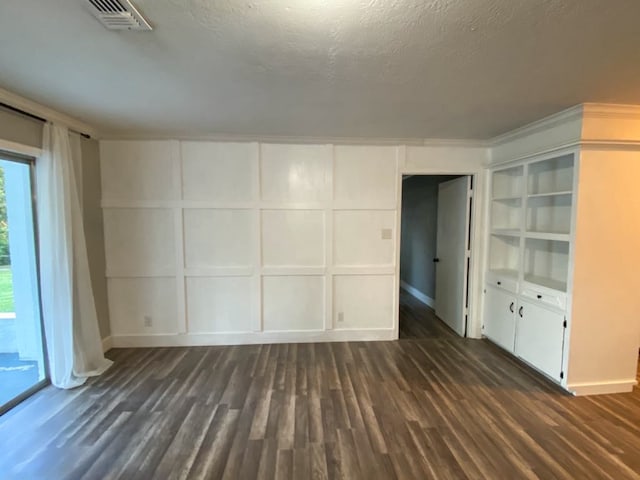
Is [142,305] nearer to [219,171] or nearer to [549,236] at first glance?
[219,171]

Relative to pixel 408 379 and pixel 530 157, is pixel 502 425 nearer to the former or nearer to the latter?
pixel 408 379

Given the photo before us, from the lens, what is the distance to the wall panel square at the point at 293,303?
12.7 ft

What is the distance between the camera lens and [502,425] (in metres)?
2.36

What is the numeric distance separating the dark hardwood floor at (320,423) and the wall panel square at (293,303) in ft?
1.68

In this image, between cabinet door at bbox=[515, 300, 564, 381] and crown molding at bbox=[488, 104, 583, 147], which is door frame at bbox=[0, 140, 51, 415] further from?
cabinet door at bbox=[515, 300, 564, 381]

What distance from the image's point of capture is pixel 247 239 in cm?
379

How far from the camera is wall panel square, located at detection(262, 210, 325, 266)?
3803 millimetres

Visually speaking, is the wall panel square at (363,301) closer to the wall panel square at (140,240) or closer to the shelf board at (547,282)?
the shelf board at (547,282)

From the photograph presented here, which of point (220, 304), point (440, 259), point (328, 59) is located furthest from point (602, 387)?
point (220, 304)

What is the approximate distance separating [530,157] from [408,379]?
2.55 meters

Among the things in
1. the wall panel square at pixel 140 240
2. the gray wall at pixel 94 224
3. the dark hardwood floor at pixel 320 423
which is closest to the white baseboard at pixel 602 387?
the dark hardwood floor at pixel 320 423

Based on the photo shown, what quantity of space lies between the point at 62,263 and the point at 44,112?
132 cm

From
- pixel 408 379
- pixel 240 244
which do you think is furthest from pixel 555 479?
pixel 240 244

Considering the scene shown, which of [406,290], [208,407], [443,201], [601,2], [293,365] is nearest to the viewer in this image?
[601,2]
